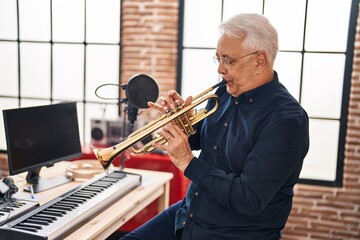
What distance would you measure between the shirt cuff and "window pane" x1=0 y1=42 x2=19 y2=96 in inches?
136

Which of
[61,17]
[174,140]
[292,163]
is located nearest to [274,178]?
[292,163]

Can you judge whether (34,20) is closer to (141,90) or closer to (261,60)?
(141,90)

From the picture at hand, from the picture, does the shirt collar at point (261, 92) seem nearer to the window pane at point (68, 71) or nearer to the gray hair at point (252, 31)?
the gray hair at point (252, 31)

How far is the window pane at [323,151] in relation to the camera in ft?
12.4

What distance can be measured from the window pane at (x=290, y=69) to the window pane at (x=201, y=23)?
66 centimetres

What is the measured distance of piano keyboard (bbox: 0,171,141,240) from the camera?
1628 millimetres

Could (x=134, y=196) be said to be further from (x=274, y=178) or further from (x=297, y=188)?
(x=297, y=188)

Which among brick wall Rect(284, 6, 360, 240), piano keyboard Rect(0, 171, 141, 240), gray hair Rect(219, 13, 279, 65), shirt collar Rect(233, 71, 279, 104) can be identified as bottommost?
brick wall Rect(284, 6, 360, 240)

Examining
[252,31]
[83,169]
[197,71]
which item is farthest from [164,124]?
[197,71]

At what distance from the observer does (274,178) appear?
1.61 m

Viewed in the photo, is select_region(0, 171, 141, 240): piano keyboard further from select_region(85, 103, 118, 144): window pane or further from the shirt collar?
select_region(85, 103, 118, 144): window pane

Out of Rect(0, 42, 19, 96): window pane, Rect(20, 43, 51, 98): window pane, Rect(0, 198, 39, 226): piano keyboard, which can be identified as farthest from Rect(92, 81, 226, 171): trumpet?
Rect(0, 42, 19, 96): window pane

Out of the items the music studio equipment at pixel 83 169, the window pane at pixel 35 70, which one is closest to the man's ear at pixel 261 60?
→ the music studio equipment at pixel 83 169

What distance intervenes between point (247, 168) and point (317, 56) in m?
2.46
